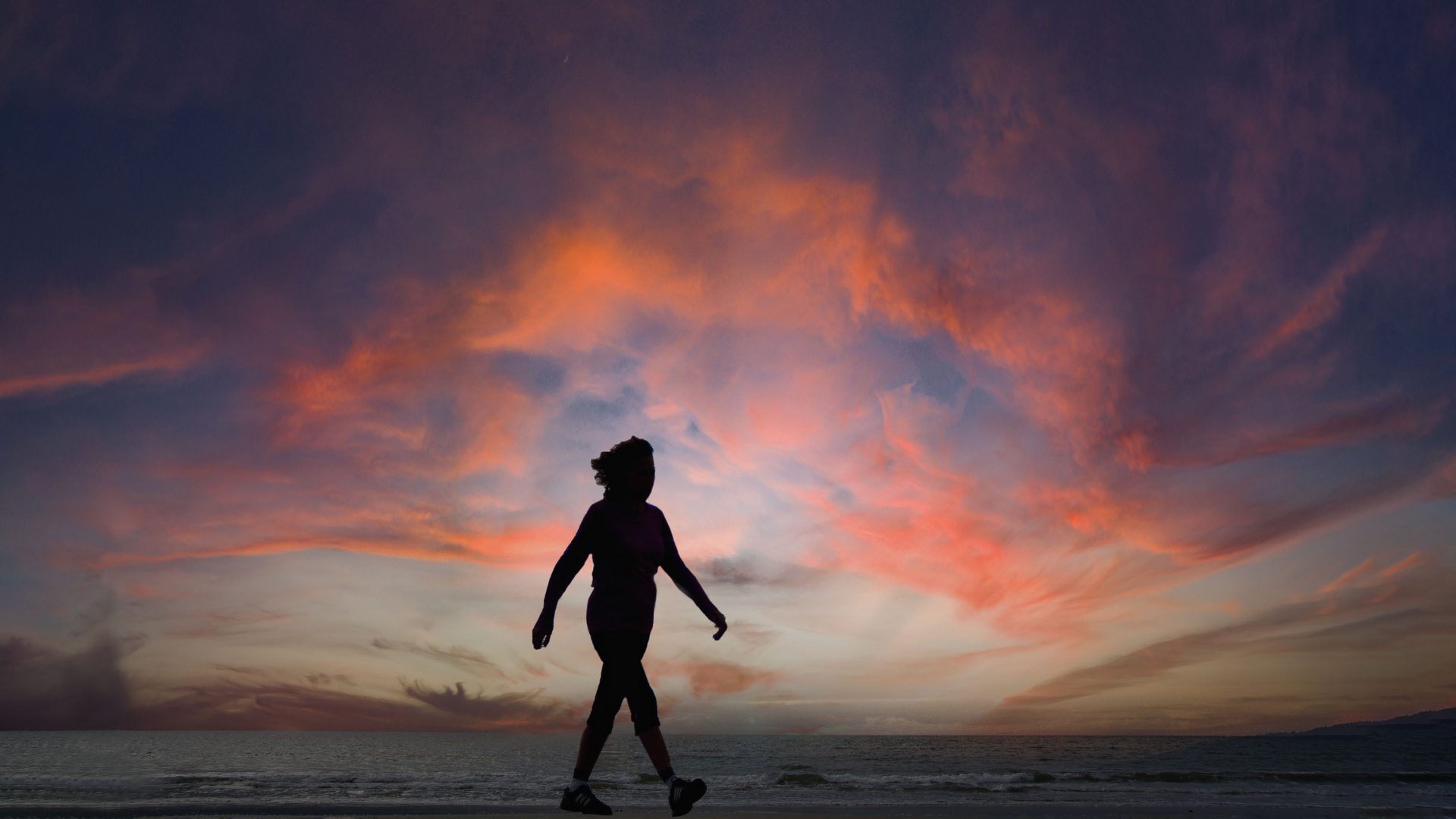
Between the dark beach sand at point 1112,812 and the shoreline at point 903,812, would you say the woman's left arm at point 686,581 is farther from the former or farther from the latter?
the dark beach sand at point 1112,812

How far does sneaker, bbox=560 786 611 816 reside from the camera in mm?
3543

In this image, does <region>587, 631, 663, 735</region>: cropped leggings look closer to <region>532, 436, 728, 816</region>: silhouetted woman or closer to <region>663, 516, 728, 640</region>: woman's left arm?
<region>532, 436, 728, 816</region>: silhouetted woman

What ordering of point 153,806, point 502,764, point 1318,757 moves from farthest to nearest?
1. point 502,764
2. point 1318,757
3. point 153,806

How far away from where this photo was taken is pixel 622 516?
3916mm

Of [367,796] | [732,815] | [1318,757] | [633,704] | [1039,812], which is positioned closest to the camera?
[633,704]

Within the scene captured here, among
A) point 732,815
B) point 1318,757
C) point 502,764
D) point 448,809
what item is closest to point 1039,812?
point 732,815

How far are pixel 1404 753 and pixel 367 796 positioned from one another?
50146mm

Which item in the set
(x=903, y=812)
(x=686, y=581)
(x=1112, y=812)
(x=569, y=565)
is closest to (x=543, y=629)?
(x=569, y=565)

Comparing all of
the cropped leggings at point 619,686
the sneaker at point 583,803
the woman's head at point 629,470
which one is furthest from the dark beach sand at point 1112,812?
the woman's head at point 629,470

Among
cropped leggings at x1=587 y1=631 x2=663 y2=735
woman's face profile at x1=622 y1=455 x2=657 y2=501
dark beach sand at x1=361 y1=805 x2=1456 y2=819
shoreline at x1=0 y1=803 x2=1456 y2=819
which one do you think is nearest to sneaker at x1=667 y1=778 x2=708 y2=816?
cropped leggings at x1=587 y1=631 x2=663 y2=735

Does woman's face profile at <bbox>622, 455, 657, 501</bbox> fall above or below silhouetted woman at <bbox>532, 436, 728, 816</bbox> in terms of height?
above

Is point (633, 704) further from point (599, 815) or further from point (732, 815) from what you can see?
point (732, 815)

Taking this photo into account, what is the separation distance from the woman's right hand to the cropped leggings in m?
0.24

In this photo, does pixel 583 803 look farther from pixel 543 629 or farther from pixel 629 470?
pixel 629 470
